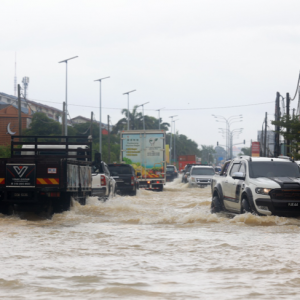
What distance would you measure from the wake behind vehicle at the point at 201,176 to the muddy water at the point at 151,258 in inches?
852

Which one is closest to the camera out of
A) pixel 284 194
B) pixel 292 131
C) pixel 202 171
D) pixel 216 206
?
pixel 284 194

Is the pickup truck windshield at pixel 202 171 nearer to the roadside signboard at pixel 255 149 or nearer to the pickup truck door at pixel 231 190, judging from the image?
the pickup truck door at pixel 231 190

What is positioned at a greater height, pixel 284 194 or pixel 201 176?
pixel 284 194

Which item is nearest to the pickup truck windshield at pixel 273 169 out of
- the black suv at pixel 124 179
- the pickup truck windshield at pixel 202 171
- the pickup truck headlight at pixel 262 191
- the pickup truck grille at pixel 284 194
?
the pickup truck headlight at pixel 262 191

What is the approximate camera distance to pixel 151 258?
820 cm

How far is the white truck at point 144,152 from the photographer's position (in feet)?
105

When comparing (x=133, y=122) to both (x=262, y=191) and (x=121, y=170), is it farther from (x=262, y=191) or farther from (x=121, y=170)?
(x=262, y=191)

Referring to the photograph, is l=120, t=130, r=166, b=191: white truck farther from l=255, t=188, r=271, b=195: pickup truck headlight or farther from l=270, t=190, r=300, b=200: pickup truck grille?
l=270, t=190, r=300, b=200: pickup truck grille

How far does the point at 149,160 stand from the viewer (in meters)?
32.3

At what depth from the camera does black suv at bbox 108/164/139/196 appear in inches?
1042

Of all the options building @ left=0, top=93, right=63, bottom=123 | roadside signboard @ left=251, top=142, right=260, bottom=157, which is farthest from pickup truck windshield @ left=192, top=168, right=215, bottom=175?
building @ left=0, top=93, right=63, bottom=123

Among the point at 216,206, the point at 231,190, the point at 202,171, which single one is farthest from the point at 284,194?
the point at 202,171

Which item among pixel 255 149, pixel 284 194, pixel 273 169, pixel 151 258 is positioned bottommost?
pixel 151 258

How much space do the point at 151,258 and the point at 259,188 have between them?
523cm
